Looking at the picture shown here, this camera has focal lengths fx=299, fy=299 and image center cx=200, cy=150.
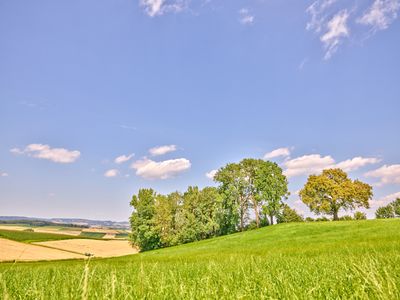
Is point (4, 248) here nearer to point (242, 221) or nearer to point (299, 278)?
point (242, 221)

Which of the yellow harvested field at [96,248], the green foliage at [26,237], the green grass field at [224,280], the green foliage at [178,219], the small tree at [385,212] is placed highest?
the small tree at [385,212]

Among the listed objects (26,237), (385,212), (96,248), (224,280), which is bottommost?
(96,248)

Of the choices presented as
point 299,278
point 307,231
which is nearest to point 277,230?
point 307,231

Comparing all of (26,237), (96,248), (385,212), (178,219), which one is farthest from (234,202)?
(385,212)

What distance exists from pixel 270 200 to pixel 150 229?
27646mm

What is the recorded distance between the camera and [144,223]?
67750 millimetres

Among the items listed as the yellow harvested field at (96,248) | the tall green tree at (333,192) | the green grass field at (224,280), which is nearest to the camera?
the green grass field at (224,280)

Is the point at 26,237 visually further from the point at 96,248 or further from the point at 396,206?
the point at 396,206

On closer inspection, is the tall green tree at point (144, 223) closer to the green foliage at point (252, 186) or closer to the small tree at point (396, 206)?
the green foliage at point (252, 186)

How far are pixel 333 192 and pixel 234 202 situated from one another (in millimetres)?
19018

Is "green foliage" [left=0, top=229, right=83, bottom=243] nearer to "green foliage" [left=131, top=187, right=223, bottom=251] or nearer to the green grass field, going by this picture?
"green foliage" [left=131, top=187, right=223, bottom=251]

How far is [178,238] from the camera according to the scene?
6384 centimetres

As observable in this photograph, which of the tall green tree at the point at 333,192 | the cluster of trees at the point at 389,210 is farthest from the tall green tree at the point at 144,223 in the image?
the cluster of trees at the point at 389,210

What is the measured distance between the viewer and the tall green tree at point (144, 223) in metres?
66.6
